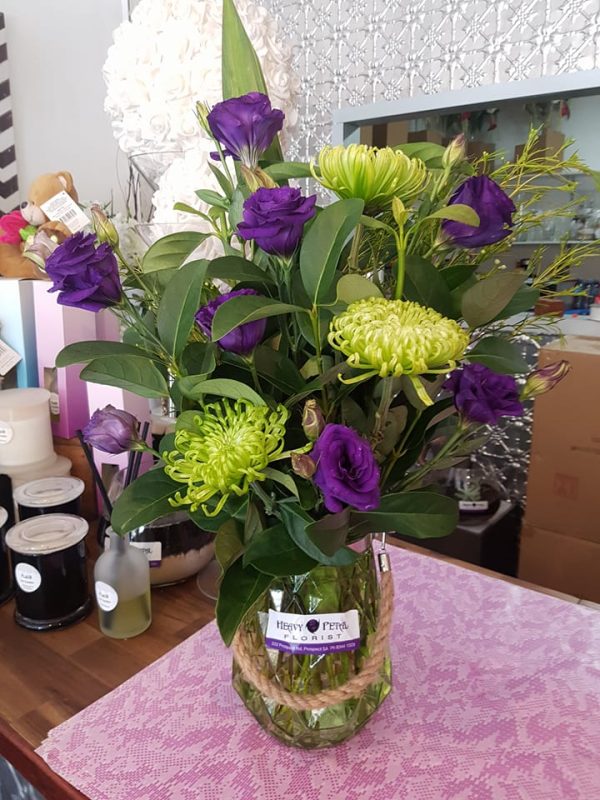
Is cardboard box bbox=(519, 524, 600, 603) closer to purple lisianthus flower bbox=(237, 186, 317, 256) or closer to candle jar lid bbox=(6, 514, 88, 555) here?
candle jar lid bbox=(6, 514, 88, 555)

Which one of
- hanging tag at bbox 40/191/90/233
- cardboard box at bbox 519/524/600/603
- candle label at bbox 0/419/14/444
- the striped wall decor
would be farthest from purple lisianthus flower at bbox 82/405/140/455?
the striped wall decor

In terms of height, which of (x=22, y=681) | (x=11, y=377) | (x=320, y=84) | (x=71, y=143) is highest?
(x=320, y=84)

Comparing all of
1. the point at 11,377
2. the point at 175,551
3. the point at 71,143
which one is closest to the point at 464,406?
the point at 175,551

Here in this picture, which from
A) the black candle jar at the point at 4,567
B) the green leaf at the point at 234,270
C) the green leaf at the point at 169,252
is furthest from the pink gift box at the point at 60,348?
the green leaf at the point at 234,270

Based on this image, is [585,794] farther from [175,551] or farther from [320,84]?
[320,84]

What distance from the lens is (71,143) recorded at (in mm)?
2457

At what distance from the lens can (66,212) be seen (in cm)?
114

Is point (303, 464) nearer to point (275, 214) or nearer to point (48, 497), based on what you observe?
point (275, 214)

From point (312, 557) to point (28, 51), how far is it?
2470mm

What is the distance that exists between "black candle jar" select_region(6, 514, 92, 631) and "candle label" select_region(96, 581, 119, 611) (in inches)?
2.1

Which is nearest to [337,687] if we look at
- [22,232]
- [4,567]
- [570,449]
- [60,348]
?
[4,567]

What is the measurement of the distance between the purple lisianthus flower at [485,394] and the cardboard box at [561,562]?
1.33 meters

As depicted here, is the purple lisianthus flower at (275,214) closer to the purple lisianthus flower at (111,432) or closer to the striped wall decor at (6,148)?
the purple lisianthus flower at (111,432)

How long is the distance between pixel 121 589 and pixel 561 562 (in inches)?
50.9
